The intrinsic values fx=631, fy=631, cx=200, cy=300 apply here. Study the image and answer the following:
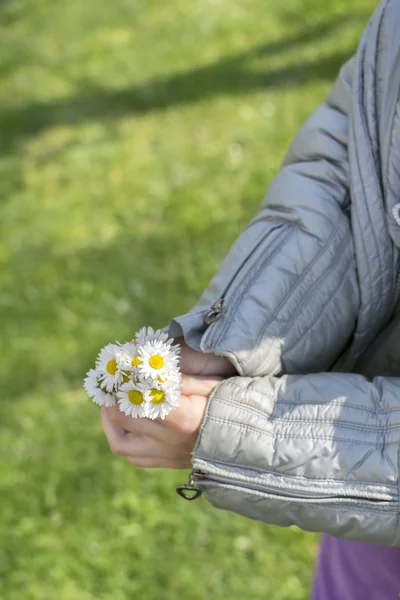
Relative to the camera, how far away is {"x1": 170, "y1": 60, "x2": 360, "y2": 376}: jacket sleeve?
1105 millimetres

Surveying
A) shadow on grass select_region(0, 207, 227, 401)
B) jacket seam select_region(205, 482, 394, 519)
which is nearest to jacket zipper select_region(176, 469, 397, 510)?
jacket seam select_region(205, 482, 394, 519)

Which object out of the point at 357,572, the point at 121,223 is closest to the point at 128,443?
the point at 357,572

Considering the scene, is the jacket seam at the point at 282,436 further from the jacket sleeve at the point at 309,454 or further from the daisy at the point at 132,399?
the daisy at the point at 132,399

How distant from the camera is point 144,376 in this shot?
96 cm

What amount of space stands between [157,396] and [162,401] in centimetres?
1

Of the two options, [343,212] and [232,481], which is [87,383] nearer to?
[232,481]

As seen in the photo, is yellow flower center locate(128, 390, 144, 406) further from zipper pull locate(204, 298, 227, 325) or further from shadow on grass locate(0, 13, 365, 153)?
shadow on grass locate(0, 13, 365, 153)

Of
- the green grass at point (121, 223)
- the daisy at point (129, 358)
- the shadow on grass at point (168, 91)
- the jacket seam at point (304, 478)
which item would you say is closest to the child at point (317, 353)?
the jacket seam at point (304, 478)

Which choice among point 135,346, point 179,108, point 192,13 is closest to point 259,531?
point 135,346

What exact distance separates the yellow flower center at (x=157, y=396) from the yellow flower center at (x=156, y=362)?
4 cm

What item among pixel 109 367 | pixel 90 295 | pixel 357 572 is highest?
pixel 109 367

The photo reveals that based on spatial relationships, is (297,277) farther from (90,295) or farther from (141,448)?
(90,295)

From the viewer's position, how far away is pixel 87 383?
1046 millimetres

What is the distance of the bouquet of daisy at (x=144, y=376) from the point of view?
3.17 ft
